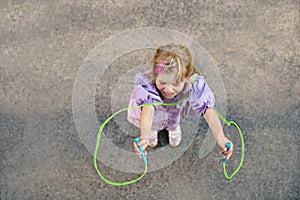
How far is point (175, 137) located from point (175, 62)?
53 centimetres

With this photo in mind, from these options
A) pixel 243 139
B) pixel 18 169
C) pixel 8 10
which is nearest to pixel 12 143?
pixel 18 169

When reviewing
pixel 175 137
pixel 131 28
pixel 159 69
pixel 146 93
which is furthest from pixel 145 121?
pixel 131 28

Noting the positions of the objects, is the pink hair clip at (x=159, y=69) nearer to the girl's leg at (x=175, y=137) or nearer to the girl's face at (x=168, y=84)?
the girl's face at (x=168, y=84)

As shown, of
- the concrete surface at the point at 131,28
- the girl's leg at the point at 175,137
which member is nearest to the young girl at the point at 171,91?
the girl's leg at the point at 175,137

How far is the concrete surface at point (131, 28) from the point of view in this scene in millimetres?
1759

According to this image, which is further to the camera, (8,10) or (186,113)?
(8,10)

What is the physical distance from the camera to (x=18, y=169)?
1.76 metres

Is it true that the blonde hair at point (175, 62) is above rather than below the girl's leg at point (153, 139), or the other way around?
above

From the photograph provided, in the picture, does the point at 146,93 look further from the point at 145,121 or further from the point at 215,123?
the point at 215,123

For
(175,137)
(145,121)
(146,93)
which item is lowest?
(175,137)

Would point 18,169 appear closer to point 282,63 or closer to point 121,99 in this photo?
point 121,99

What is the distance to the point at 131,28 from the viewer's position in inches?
74.4

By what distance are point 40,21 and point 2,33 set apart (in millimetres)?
178

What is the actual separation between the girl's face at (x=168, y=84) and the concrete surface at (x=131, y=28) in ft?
1.62
